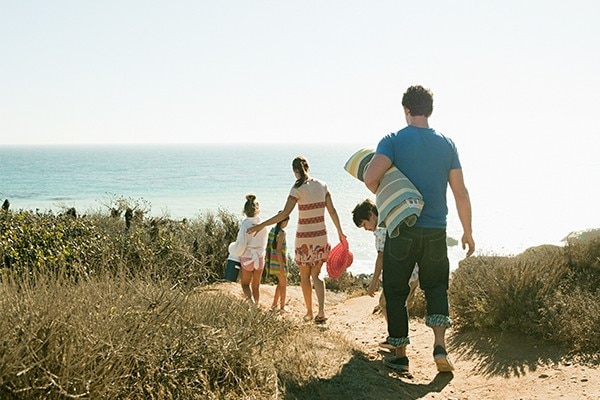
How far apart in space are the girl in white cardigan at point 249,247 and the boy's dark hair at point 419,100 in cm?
370

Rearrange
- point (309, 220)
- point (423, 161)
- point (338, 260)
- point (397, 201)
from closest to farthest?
point (397, 201) < point (423, 161) < point (309, 220) < point (338, 260)

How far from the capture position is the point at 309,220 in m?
8.56

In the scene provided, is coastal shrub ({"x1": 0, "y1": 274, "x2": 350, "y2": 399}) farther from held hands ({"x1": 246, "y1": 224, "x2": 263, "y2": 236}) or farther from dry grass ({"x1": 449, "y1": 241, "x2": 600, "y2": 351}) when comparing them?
held hands ({"x1": 246, "y1": 224, "x2": 263, "y2": 236})

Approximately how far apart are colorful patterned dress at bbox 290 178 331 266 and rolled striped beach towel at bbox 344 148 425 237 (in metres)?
2.59

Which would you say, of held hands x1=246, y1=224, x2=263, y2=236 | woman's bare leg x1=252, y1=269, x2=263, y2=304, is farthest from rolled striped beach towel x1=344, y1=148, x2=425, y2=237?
woman's bare leg x1=252, y1=269, x2=263, y2=304

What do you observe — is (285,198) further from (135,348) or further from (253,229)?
(135,348)

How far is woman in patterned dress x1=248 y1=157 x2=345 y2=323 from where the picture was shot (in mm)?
8469

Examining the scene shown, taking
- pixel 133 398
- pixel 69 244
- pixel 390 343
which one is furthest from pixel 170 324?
pixel 69 244

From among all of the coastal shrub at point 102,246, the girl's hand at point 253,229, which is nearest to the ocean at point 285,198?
the coastal shrub at point 102,246

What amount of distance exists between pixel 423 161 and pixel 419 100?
0.53 m

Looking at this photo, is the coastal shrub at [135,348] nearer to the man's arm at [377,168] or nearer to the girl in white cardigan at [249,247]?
the man's arm at [377,168]

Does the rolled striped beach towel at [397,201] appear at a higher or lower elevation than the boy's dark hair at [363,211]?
higher

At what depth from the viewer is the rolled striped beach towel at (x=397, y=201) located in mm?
5668

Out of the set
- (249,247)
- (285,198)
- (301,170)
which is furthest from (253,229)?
(285,198)
